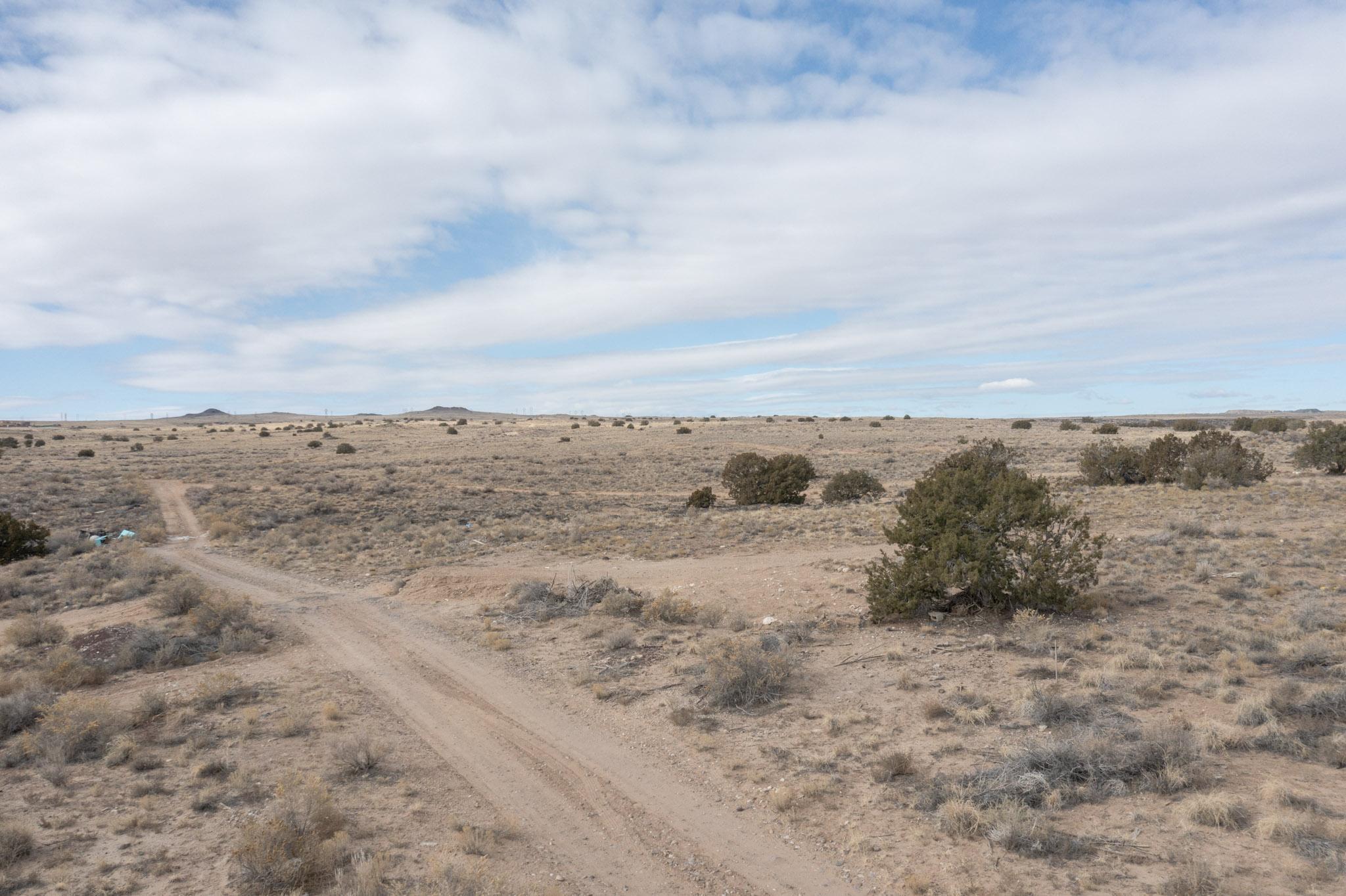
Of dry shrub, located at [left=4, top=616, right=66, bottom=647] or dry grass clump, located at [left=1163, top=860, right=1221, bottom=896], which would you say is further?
dry shrub, located at [left=4, top=616, right=66, bottom=647]

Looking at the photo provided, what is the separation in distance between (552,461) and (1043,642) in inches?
1598

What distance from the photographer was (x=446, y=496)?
31031 millimetres

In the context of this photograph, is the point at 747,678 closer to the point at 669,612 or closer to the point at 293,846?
the point at 669,612

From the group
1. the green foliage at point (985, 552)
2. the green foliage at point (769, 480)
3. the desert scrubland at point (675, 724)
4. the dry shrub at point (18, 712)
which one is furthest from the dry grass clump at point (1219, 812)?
the green foliage at point (769, 480)

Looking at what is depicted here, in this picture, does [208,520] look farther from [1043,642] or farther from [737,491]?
[1043,642]

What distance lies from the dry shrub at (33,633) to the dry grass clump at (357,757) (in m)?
7.89

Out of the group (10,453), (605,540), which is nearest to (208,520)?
(605,540)

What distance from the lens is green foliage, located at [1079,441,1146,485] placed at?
2652 centimetres

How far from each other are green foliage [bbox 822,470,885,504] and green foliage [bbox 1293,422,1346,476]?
592 inches

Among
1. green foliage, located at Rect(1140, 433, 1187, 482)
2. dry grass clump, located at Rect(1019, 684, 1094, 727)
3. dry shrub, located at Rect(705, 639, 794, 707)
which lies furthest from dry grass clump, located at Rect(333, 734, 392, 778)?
green foliage, located at Rect(1140, 433, 1187, 482)

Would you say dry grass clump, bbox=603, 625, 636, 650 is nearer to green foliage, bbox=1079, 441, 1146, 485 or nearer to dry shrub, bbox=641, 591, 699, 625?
dry shrub, bbox=641, 591, 699, 625

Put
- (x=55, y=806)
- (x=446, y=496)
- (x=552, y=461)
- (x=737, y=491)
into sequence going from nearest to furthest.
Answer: (x=55, y=806) < (x=737, y=491) < (x=446, y=496) < (x=552, y=461)

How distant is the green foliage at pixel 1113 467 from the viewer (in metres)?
26.5

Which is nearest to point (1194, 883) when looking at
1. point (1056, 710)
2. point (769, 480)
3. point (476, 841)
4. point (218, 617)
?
point (1056, 710)
